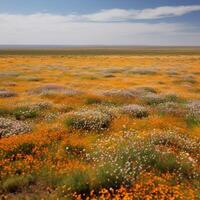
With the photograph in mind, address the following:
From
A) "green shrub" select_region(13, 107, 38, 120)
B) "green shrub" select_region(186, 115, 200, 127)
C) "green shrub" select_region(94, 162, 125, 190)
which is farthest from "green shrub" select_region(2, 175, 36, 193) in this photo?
"green shrub" select_region(186, 115, 200, 127)

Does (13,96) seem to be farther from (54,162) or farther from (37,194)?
(37,194)

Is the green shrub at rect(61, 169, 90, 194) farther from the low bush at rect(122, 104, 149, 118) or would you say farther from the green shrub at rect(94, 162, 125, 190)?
the low bush at rect(122, 104, 149, 118)

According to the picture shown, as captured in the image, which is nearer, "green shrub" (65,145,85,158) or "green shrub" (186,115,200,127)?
"green shrub" (65,145,85,158)

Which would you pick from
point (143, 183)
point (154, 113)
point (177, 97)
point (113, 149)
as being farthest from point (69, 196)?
point (177, 97)

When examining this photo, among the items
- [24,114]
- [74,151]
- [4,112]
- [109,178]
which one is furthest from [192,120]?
[4,112]

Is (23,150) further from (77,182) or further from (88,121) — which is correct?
(88,121)

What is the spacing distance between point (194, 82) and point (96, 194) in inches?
1171

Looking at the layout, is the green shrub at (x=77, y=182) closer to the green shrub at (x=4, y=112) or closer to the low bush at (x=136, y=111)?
the low bush at (x=136, y=111)

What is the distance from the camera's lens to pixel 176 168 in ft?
32.6

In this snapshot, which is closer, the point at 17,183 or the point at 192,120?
the point at 17,183

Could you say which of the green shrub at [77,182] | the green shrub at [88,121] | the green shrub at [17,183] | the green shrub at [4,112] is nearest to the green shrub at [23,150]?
the green shrub at [17,183]

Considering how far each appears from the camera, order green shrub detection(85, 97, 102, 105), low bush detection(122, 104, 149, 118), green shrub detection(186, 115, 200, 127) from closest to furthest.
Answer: green shrub detection(186, 115, 200, 127) → low bush detection(122, 104, 149, 118) → green shrub detection(85, 97, 102, 105)

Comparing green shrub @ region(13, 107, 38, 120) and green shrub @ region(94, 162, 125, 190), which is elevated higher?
green shrub @ region(94, 162, 125, 190)

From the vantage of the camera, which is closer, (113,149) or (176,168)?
(176,168)
